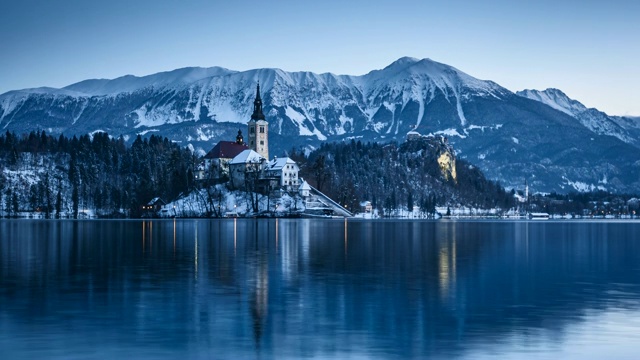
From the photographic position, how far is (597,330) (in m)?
33.2

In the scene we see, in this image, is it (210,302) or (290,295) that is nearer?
(210,302)

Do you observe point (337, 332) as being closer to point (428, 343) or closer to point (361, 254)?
point (428, 343)

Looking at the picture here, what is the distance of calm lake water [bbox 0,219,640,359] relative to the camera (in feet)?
94.6

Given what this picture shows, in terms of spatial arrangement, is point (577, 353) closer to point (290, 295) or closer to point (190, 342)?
point (190, 342)

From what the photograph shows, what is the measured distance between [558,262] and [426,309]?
37.2 metres

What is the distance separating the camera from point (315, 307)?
129 ft

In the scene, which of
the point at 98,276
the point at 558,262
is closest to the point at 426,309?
the point at 98,276

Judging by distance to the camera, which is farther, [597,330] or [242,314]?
[242,314]

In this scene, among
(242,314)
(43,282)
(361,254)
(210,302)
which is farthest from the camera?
(361,254)

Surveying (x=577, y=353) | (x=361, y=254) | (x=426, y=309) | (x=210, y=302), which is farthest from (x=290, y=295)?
(x=361, y=254)

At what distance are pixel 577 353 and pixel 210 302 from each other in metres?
20.3

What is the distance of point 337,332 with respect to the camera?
3198cm

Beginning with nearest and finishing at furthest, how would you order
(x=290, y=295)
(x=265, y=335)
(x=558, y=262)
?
(x=265, y=335)
(x=290, y=295)
(x=558, y=262)

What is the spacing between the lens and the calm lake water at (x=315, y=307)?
28828mm
